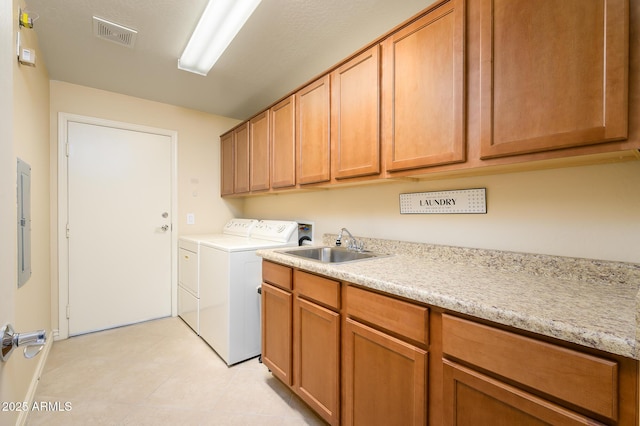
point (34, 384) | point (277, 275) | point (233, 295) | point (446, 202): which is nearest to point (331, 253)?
point (277, 275)

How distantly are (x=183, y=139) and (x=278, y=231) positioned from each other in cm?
172

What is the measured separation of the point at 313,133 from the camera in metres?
1.97

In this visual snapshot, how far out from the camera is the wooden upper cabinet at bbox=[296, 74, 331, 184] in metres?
1.87

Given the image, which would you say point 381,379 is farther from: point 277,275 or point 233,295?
point 233,295

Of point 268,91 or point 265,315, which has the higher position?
point 268,91

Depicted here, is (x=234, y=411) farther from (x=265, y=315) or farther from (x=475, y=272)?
(x=475, y=272)

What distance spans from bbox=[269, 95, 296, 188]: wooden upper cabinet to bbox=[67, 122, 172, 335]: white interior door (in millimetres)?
1501

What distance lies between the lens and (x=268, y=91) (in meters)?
2.78

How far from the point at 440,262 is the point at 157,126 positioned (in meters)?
3.15

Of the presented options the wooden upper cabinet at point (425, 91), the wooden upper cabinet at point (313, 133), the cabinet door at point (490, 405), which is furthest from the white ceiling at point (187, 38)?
the cabinet door at point (490, 405)

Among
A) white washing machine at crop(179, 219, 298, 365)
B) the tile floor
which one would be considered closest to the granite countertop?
white washing machine at crop(179, 219, 298, 365)

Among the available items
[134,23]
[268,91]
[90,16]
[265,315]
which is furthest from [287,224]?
[90,16]

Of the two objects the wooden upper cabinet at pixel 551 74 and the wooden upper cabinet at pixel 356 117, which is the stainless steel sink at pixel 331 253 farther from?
the wooden upper cabinet at pixel 551 74

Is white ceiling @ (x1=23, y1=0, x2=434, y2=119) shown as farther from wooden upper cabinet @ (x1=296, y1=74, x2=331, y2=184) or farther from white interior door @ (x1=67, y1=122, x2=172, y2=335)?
white interior door @ (x1=67, y1=122, x2=172, y2=335)
